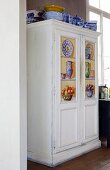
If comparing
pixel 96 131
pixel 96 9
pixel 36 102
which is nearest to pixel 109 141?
pixel 96 131

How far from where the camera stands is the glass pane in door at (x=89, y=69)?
3.85m

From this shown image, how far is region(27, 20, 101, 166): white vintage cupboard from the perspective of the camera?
10.6ft

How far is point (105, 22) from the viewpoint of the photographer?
5.52 m

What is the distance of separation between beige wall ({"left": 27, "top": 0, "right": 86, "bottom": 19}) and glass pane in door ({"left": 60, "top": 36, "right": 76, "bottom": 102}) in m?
0.86

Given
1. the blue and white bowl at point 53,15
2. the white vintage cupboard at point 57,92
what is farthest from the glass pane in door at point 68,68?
the blue and white bowl at point 53,15

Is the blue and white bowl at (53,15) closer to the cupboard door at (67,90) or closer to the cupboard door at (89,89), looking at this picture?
the cupboard door at (67,90)

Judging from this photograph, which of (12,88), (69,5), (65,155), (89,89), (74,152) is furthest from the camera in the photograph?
(69,5)

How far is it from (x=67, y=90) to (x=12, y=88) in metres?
1.09

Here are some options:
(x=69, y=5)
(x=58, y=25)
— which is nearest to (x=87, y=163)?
(x=58, y=25)

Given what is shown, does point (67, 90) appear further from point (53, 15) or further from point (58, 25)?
point (53, 15)

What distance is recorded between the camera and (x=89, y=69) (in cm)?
391

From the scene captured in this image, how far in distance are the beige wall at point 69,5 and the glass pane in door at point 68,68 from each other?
0.86 meters

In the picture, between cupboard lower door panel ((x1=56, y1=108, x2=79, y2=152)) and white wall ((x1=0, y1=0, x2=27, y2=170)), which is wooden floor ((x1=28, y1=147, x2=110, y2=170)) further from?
white wall ((x1=0, y1=0, x2=27, y2=170))

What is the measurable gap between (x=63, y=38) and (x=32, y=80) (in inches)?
28.3
